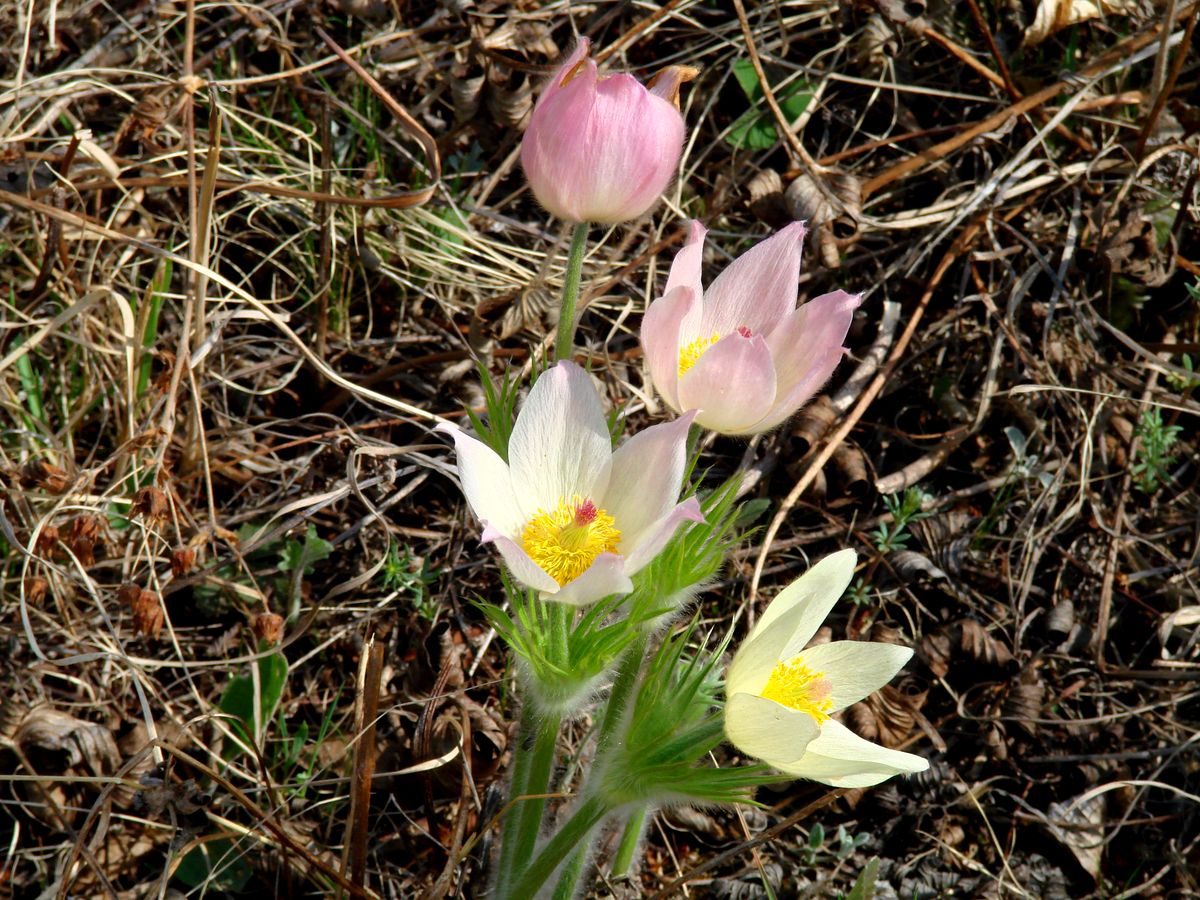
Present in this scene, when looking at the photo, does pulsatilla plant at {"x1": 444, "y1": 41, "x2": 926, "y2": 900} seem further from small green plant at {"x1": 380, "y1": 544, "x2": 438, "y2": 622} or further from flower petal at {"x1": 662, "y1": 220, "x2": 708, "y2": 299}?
small green plant at {"x1": 380, "y1": 544, "x2": 438, "y2": 622}

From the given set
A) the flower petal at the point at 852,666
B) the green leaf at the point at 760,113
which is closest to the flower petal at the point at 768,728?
the flower petal at the point at 852,666

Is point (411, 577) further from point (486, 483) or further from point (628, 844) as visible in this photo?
point (486, 483)

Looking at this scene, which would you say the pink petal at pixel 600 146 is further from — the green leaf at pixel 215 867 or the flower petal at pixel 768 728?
the green leaf at pixel 215 867

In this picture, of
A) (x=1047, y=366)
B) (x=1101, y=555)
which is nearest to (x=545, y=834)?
(x=1101, y=555)

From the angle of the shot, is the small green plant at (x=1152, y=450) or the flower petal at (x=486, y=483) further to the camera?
the small green plant at (x=1152, y=450)

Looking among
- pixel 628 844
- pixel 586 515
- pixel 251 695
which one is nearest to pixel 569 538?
pixel 586 515
